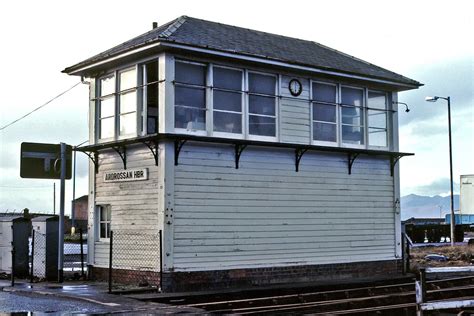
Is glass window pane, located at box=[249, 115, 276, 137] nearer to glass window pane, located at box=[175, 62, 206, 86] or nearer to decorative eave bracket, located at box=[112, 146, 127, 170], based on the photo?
glass window pane, located at box=[175, 62, 206, 86]

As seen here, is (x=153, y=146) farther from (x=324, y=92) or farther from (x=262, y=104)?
(x=324, y=92)

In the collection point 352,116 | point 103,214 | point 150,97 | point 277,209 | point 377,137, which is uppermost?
point 150,97

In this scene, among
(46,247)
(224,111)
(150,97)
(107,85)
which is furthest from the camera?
Result: (107,85)

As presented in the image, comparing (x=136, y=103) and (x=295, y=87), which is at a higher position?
(x=295, y=87)

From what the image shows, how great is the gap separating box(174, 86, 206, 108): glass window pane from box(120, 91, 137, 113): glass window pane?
1339 millimetres

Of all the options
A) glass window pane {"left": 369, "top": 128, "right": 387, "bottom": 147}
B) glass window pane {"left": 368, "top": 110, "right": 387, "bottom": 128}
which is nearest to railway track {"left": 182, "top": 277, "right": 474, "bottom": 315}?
glass window pane {"left": 369, "top": 128, "right": 387, "bottom": 147}

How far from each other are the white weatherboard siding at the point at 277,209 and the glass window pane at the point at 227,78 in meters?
1.60

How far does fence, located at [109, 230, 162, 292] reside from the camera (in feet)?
54.9

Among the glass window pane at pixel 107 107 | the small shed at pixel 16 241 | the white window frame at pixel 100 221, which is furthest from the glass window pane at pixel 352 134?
the small shed at pixel 16 241

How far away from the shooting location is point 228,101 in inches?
714

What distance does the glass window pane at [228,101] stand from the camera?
58.8 ft

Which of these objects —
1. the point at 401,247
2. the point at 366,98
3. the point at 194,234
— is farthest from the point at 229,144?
the point at 401,247

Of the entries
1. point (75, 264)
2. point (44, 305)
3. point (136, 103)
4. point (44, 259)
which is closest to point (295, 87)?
point (136, 103)

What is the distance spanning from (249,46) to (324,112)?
2943mm
